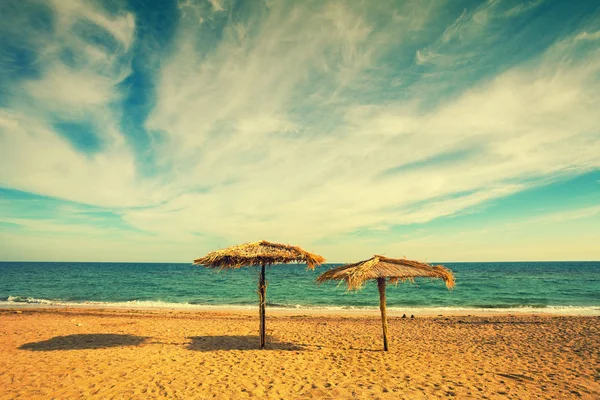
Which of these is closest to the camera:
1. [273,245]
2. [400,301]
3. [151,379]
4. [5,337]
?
[151,379]

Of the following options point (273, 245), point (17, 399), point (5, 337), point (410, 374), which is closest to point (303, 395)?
point (410, 374)

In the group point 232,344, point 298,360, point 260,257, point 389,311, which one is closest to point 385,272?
point 298,360

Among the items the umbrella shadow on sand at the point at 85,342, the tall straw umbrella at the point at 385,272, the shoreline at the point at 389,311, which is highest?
the tall straw umbrella at the point at 385,272

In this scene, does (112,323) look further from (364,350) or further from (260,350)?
(364,350)

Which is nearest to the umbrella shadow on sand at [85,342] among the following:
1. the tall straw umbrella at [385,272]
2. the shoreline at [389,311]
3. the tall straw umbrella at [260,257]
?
the tall straw umbrella at [260,257]

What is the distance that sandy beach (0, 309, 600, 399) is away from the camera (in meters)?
6.56

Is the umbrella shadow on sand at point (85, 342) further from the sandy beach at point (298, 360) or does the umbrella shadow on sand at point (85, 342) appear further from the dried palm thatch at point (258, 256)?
the dried palm thatch at point (258, 256)

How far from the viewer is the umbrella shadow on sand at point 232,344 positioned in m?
10.1

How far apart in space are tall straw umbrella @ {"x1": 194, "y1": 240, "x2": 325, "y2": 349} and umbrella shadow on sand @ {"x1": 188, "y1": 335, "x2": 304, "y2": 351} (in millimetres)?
1438

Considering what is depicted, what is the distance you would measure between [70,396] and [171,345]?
4.13m

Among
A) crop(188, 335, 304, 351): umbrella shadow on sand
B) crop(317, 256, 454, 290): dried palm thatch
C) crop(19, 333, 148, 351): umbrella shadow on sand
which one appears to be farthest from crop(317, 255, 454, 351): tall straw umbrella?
crop(19, 333, 148, 351): umbrella shadow on sand

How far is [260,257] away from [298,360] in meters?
3.07

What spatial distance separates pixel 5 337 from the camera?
1130 centimetres

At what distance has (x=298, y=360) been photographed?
8.76 meters
